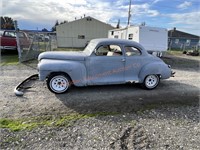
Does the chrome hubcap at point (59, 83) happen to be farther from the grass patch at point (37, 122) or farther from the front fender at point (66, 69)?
the grass patch at point (37, 122)

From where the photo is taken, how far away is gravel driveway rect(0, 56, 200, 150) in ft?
10.6

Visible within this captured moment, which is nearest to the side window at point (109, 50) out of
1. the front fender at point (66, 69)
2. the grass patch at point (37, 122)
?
the front fender at point (66, 69)

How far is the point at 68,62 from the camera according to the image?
539 cm

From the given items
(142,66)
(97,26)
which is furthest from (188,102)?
(97,26)

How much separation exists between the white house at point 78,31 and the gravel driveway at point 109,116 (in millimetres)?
21066

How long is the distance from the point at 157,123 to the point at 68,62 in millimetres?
2992

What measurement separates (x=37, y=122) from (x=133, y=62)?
357cm

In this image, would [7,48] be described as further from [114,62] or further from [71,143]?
[71,143]

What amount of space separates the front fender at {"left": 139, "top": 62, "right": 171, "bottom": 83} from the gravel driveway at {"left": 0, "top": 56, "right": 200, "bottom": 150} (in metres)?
0.51

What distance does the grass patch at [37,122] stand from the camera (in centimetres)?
364

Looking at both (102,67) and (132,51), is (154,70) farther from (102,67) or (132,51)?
(102,67)

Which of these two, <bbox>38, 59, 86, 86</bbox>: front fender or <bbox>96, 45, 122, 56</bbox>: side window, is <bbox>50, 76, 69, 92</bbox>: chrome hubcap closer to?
<bbox>38, 59, 86, 86</bbox>: front fender

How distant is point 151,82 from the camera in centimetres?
631

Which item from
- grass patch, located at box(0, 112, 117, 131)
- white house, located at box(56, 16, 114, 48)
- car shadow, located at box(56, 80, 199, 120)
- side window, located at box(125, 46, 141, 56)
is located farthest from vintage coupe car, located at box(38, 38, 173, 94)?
white house, located at box(56, 16, 114, 48)
